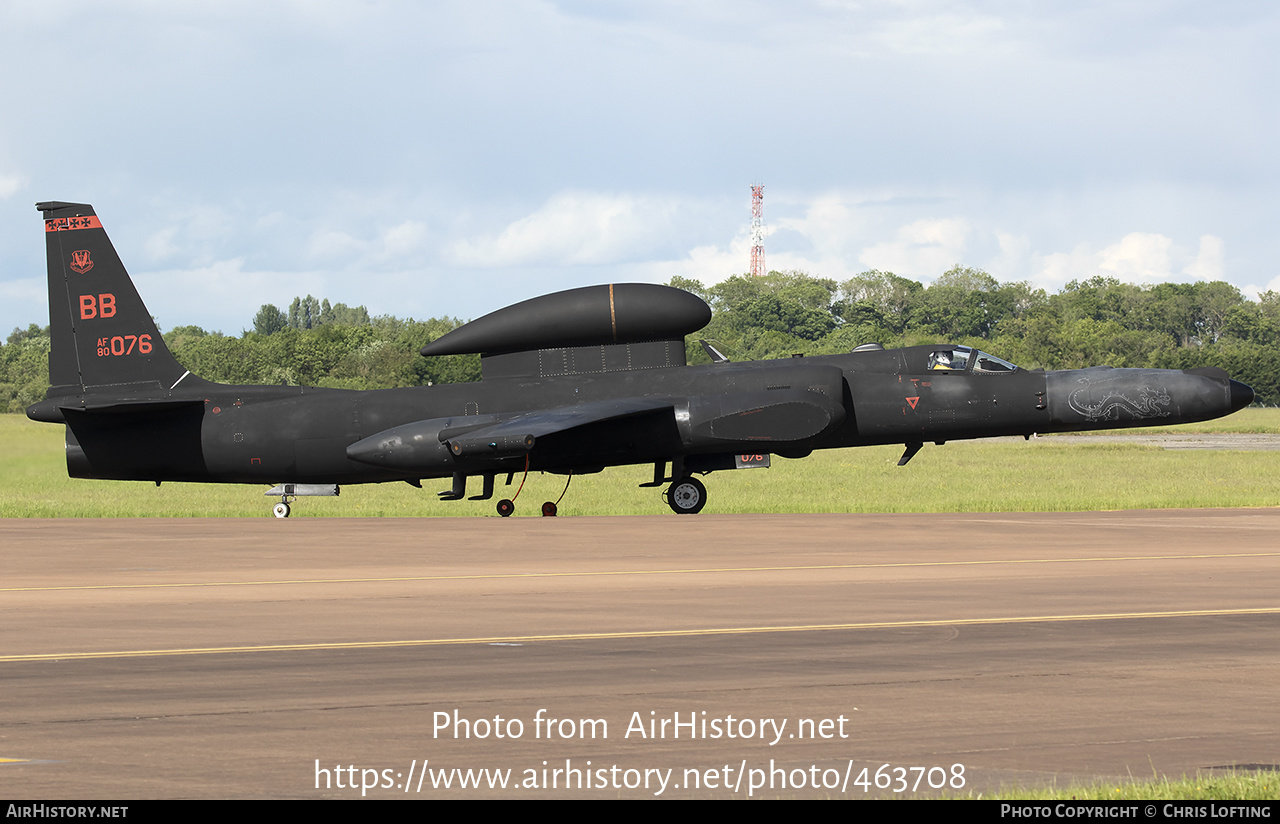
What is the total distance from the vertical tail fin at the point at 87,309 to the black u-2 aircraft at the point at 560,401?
3 cm

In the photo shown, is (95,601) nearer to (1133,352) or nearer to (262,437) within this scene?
(262,437)

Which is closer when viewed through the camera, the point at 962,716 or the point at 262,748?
the point at 262,748

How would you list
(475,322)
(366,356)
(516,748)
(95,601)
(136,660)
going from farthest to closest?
(366,356)
(475,322)
(95,601)
(136,660)
(516,748)

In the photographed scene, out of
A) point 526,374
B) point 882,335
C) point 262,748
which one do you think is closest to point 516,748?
point 262,748

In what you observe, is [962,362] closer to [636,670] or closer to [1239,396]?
[1239,396]

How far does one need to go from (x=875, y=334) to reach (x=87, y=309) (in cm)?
12740

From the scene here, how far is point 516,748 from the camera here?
8.05 m

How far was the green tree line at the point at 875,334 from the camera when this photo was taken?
110750 mm

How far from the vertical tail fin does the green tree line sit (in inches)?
2495

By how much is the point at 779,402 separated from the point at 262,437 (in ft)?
34.4

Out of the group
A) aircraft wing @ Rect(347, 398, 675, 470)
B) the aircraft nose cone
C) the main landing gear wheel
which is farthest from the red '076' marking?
the aircraft nose cone

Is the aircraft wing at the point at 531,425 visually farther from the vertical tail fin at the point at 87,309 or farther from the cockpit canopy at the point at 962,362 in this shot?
the vertical tail fin at the point at 87,309

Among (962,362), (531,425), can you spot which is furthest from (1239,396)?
(531,425)

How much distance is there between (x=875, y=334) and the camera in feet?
499
